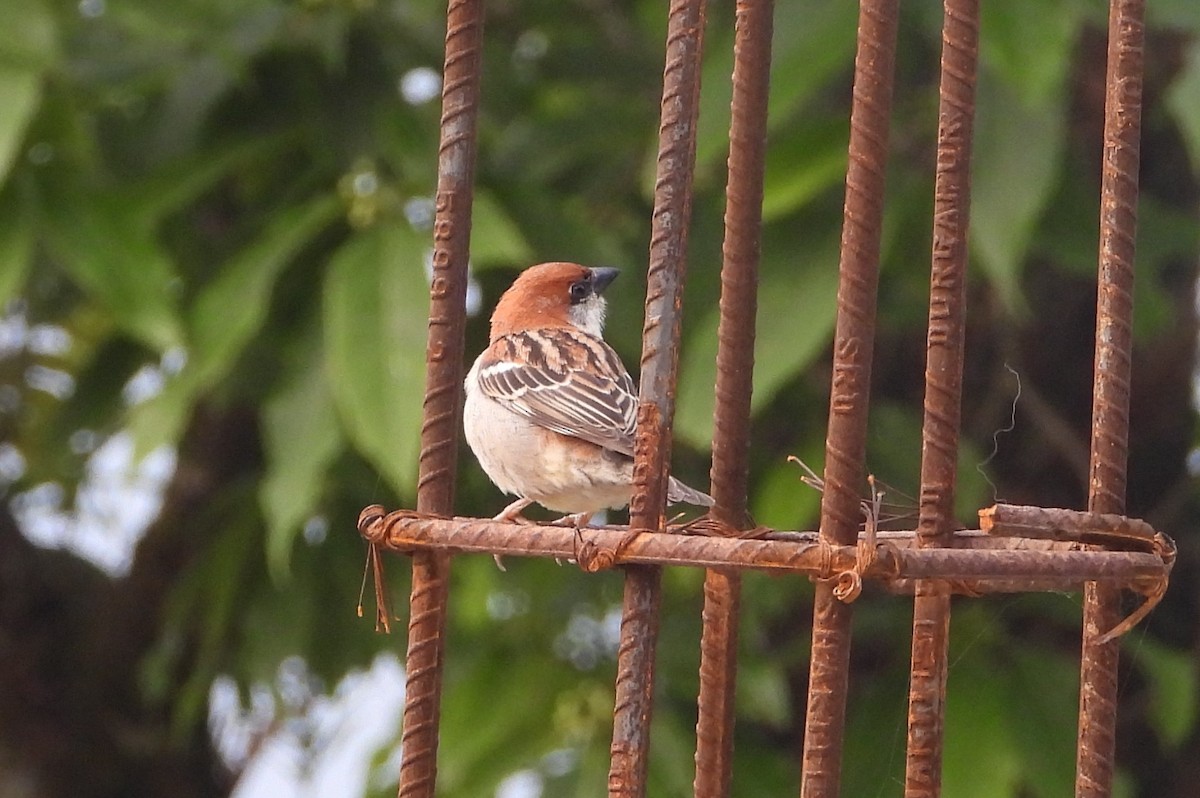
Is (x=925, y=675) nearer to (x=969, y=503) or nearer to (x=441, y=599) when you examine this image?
(x=441, y=599)

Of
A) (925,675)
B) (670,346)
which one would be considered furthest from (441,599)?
(925,675)

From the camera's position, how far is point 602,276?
376cm

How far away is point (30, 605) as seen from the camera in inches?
203

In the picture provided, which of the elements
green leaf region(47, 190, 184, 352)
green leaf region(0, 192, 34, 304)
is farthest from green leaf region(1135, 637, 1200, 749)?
green leaf region(0, 192, 34, 304)

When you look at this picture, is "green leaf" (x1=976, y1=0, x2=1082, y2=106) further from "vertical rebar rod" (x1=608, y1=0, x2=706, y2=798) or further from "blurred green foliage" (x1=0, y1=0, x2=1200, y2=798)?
"vertical rebar rod" (x1=608, y1=0, x2=706, y2=798)

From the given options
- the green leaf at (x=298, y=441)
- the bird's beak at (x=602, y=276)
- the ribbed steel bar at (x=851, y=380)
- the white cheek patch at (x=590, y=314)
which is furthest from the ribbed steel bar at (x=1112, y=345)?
the white cheek patch at (x=590, y=314)

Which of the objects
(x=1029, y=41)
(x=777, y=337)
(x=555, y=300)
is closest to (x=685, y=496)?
(x=777, y=337)

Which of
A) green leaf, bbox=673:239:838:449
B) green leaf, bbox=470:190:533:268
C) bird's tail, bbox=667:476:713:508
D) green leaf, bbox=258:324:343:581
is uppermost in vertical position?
green leaf, bbox=470:190:533:268

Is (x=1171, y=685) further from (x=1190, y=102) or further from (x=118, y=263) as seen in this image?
(x=118, y=263)

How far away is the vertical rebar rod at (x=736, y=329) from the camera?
A: 222 centimetres

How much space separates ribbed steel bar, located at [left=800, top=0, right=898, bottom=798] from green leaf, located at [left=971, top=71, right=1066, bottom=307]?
123 centimetres

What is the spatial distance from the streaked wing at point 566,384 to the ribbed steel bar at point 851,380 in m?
1.36

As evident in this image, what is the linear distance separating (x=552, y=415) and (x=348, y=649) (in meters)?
1.24

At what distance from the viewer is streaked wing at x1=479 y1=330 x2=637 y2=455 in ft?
11.5
